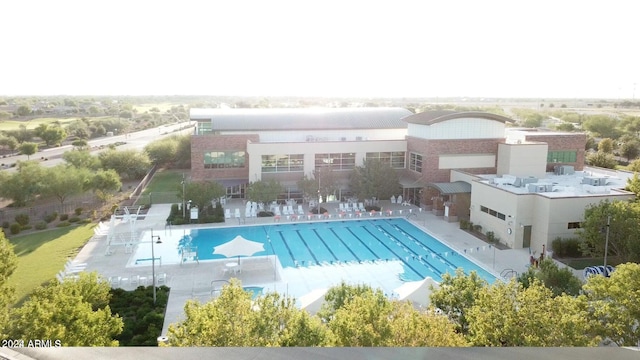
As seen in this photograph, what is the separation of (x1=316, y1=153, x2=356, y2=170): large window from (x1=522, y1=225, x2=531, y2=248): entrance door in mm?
13464

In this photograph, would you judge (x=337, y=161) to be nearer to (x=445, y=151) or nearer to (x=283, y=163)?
(x=283, y=163)

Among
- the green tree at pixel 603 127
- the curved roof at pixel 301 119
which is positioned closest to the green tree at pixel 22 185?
the curved roof at pixel 301 119

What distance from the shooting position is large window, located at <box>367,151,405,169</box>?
117 ft

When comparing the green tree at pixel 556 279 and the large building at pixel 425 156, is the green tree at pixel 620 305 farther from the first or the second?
the large building at pixel 425 156

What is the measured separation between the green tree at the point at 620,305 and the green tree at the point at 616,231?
9064mm

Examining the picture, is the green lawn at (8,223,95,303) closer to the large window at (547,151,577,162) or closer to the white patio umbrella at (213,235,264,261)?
the white patio umbrella at (213,235,264,261)

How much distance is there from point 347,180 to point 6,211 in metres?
20.9

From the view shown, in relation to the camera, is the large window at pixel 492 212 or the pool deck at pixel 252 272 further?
the large window at pixel 492 212

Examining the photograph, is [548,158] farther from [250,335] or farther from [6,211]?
[6,211]

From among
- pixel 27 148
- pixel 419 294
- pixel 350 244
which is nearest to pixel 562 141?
pixel 350 244

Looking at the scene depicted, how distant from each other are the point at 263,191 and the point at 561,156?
21500 millimetres

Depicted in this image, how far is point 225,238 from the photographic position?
25.9 meters

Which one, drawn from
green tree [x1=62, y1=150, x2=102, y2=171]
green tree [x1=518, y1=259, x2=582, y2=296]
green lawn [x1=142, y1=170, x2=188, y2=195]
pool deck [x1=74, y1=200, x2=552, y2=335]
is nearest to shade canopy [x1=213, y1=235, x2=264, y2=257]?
pool deck [x1=74, y1=200, x2=552, y2=335]

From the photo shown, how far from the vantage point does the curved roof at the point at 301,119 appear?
3881 centimetres
